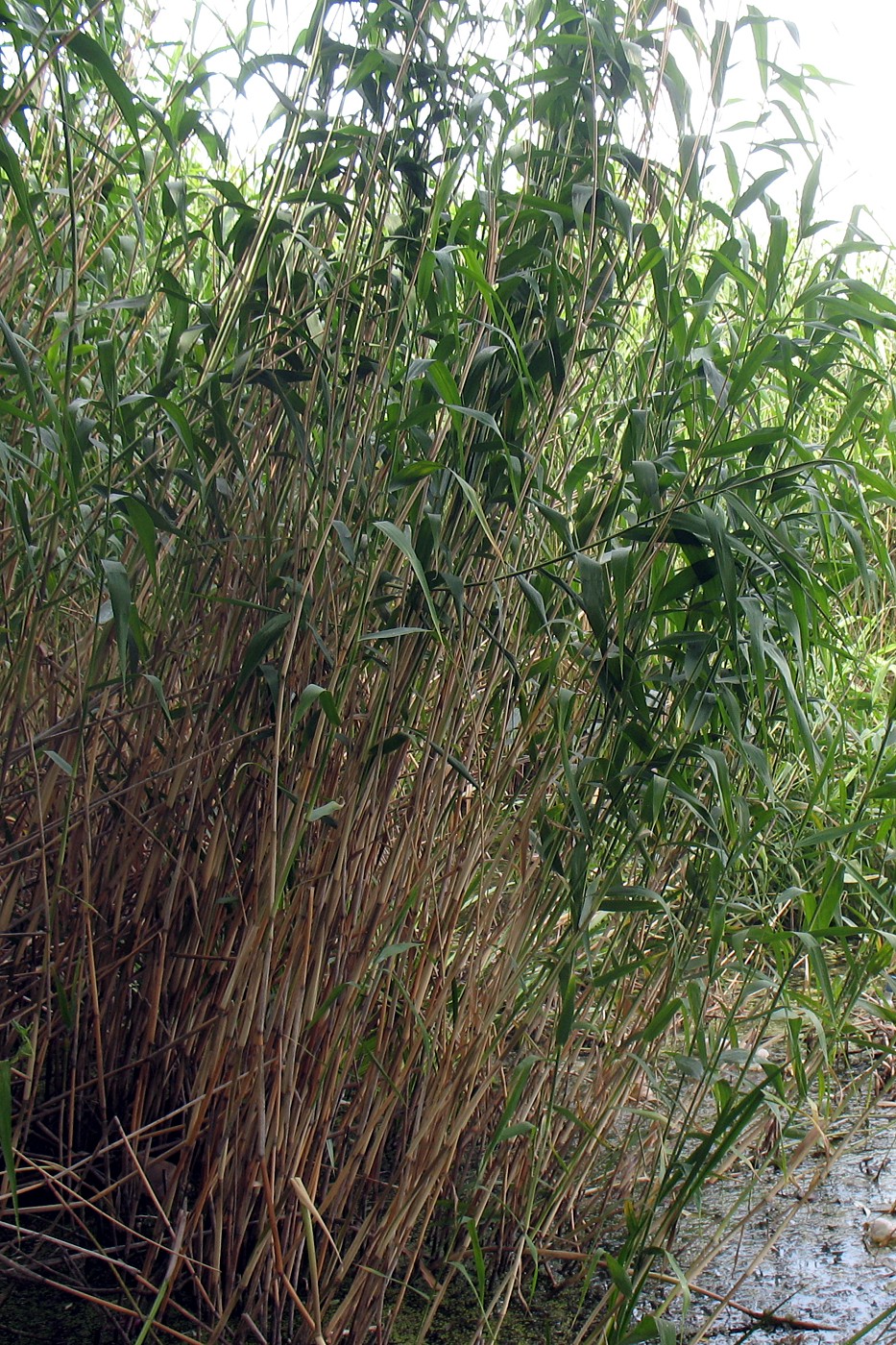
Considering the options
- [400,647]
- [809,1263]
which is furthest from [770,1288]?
[400,647]

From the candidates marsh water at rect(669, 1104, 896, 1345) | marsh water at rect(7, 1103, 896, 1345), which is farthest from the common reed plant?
marsh water at rect(669, 1104, 896, 1345)

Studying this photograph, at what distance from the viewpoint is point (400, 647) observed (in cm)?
148

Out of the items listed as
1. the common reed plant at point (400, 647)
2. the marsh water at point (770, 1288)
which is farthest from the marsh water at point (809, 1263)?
the common reed plant at point (400, 647)

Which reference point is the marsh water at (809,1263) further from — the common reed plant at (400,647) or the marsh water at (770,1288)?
the common reed plant at (400,647)

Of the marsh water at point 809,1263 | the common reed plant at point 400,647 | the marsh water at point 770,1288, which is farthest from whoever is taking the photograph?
the marsh water at point 809,1263

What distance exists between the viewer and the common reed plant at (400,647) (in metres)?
1.42

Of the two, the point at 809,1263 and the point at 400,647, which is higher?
the point at 400,647

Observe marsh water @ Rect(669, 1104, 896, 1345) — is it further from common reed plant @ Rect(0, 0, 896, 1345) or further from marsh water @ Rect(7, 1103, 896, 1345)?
common reed plant @ Rect(0, 0, 896, 1345)

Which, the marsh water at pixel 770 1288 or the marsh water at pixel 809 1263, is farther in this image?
the marsh water at pixel 809 1263

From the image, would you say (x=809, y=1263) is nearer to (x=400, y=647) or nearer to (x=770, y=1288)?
(x=770, y=1288)

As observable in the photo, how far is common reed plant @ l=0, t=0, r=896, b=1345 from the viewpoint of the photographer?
1.42 meters

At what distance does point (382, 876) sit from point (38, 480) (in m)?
0.82

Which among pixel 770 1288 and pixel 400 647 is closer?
pixel 400 647

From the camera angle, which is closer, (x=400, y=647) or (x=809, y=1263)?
(x=400, y=647)
